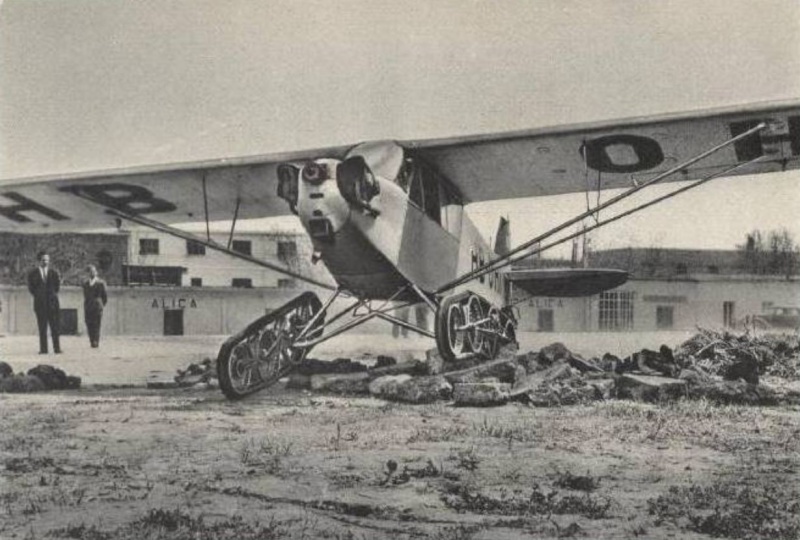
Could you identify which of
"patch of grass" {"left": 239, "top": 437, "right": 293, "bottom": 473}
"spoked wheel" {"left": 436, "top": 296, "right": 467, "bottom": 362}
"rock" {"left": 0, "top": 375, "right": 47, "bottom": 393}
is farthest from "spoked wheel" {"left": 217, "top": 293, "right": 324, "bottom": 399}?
"rock" {"left": 0, "top": 375, "right": 47, "bottom": 393}

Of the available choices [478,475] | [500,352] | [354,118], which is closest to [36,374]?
[354,118]

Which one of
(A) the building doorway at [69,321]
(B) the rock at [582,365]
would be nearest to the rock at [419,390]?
(B) the rock at [582,365]

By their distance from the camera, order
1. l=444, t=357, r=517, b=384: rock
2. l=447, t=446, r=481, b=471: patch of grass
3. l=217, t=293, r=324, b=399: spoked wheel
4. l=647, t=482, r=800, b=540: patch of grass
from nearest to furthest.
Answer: l=647, t=482, r=800, b=540: patch of grass, l=447, t=446, r=481, b=471: patch of grass, l=217, t=293, r=324, b=399: spoked wheel, l=444, t=357, r=517, b=384: rock

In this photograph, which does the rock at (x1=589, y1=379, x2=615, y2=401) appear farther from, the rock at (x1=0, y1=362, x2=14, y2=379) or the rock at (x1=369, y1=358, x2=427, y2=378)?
the rock at (x1=0, y1=362, x2=14, y2=379)

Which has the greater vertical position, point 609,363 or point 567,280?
point 567,280

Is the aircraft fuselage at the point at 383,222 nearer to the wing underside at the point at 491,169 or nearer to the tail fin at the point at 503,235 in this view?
the wing underside at the point at 491,169

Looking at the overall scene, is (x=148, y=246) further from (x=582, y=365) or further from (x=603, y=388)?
(x=603, y=388)

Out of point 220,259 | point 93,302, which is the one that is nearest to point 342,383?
point 93,302
